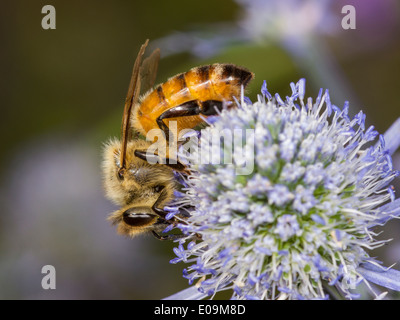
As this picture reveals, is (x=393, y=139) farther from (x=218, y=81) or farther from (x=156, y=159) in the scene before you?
(x=156, y=159)

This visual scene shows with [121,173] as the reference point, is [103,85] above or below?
above

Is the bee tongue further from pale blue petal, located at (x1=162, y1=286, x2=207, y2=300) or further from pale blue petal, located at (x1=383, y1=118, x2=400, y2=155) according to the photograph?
pale blue petal, located at (x1=383, y1=118, x2=400, y2=155)

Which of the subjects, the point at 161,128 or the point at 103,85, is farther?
the point at 103,85

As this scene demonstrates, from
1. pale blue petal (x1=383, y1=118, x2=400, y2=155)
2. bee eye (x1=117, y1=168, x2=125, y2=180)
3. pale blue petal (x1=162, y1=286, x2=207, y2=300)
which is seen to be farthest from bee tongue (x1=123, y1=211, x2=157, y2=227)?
pale blue petal (x1=383, y1=118, x2=400, y2=155)

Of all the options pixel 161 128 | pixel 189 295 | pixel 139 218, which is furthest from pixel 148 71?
pixel 189 295

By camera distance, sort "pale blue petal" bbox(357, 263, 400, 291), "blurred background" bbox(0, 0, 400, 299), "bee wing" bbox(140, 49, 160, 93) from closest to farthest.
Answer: "pale blue petal" bbox(357, 263, 400, 291)
"bee wing" bbox(140, 49, 160, 93)
"blurred background" bbox(0, 0, 400, 299)

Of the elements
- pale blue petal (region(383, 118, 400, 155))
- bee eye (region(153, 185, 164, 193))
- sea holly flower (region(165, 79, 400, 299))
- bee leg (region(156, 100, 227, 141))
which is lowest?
sea holly flower (region(165, 79, 400, 299))

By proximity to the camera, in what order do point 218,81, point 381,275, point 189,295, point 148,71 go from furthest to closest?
point 148,71 → point 218,81 → point 189,295 → point 381,275
